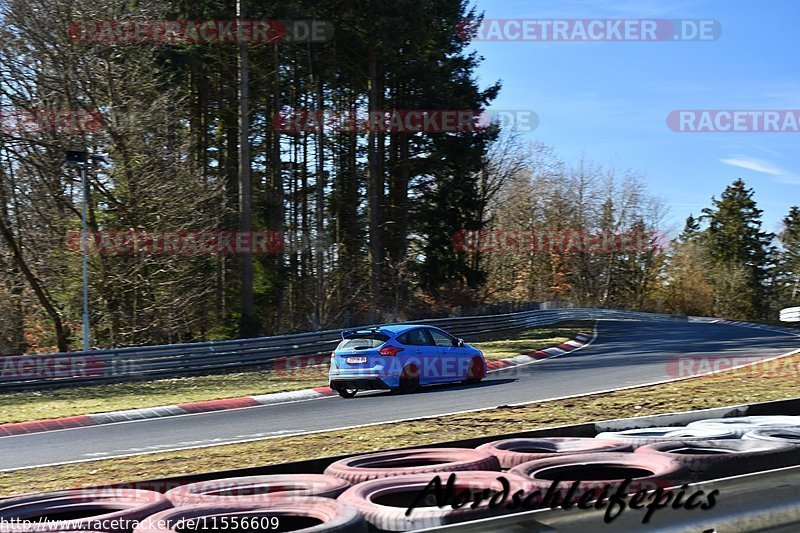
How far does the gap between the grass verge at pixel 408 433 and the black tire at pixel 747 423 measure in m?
3.17

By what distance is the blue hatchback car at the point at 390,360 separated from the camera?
15648 mm

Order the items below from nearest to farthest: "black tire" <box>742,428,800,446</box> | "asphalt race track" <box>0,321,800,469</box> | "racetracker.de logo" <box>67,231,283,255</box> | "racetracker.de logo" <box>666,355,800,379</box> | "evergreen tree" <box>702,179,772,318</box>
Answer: "black tire" <box>742,428,800,446</box> → "asphalt race track" <box>0,321,800,469</box> → "racetracker.de logo" <box>666,355,800,379</box> → "racetracker.de logo" <box>67,231,283,255</box> → "evergreen tree" <box>702,179,772,318</box>

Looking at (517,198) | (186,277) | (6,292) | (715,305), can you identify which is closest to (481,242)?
(517,198)

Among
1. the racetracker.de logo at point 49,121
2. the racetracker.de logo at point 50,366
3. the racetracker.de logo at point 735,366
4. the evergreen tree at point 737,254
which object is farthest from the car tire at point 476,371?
the evergreen tree at point 737,254

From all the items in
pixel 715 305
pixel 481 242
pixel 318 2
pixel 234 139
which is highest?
pixel 318 2

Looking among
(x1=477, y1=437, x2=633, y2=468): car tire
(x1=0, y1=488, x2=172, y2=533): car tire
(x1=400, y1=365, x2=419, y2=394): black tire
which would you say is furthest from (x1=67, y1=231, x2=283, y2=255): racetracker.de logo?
(x1=477, y1=437, x2=633, y2=468): car tire

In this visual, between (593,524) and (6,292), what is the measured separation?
27989 mm

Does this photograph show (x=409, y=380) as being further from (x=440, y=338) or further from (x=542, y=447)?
(x=542, y=447)

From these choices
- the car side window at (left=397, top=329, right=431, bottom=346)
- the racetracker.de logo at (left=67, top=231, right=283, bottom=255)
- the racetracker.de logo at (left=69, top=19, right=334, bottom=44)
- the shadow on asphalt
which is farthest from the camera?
the racetracker.de logo at (left=67, top=231, right=283, bottom=255)

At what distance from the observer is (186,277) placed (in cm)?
2858

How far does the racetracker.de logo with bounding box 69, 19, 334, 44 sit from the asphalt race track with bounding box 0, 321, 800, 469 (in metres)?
16.2

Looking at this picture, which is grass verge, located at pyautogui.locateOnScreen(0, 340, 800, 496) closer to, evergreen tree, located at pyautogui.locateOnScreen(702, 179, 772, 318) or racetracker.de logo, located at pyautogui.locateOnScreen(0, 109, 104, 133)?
racetracker.de logo, located at pyautogui.locateOnScreen(0, 109, 104, 133)

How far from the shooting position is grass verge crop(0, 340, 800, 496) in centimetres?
857

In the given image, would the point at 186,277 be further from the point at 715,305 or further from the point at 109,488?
the point at 715,305
